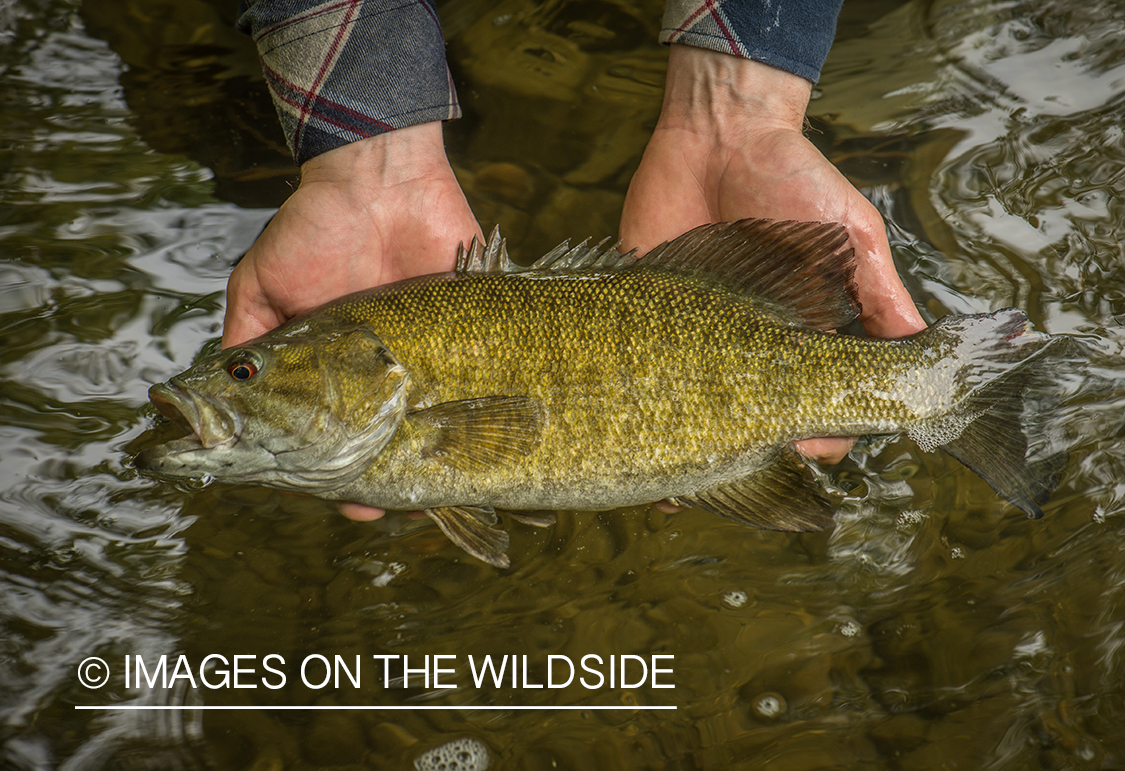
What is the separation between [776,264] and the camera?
2.62m

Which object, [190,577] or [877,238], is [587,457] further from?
[190,577]

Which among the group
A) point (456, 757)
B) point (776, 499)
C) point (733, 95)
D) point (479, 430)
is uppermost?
point (733, 95)

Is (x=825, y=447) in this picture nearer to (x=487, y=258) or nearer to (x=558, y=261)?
(x=558, y=261)

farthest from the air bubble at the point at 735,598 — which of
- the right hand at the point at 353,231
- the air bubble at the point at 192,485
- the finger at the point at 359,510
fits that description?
the air bubble at the point at 192,485

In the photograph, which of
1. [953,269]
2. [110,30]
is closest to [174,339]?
[110,30]

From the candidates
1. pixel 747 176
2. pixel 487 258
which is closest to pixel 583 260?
pixel 487 258

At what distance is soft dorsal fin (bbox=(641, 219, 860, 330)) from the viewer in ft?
8.54

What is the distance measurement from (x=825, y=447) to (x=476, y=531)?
54.3 inches

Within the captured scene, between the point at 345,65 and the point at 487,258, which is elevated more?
the point at 345,65

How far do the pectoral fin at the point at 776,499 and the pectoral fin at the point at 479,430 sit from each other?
0.65m

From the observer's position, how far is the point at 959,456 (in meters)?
2.58

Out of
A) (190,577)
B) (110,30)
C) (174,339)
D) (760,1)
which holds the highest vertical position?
(760,1)

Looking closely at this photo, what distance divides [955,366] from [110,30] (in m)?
4.46

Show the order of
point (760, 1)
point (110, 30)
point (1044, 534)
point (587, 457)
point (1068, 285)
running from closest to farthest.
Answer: point (587, 457)
point (760, 1)
point (1044, 534)
point (1068, 285)
point (110, 30)
